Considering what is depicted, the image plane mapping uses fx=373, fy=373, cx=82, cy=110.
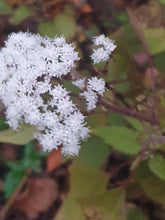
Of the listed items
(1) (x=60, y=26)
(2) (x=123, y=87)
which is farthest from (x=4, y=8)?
(2) (x=123, y=87)

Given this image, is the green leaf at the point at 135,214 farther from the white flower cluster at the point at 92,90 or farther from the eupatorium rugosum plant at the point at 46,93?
the white flower cluster at the point at 92,90

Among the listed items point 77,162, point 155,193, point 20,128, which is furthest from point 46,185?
point 20,128

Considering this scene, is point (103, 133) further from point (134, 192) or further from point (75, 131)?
point (134, 192)

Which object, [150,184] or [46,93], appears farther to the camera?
[150,184]

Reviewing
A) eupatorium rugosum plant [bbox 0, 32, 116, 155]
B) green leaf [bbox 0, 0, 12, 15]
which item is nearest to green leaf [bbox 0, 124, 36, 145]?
eupatorium rugosum plant [bbox 0, 32, 116, 155]

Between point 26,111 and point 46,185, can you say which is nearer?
point 26,111

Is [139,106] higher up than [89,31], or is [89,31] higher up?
[89,31]

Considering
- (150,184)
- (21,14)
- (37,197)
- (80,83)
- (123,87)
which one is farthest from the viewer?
(37,197)

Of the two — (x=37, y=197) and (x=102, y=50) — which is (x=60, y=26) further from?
(x=37, y=197)
